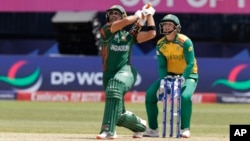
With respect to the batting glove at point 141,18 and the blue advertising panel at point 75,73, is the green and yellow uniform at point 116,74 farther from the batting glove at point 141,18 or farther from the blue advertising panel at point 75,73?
the blue advertising panel at point 75,73

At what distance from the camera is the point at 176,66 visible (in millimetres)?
12359

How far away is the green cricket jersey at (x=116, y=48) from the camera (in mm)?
11461

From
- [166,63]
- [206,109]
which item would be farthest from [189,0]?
[166,63]

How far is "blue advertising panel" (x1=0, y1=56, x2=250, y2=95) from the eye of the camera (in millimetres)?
24906

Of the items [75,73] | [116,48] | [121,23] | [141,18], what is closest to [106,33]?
[116,48]

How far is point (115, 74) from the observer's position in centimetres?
1147

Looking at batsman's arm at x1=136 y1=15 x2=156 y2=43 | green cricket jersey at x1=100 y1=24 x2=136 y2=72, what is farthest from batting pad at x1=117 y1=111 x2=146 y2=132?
batsman's arm at x1=136 y1=15 x2=156 y2=43

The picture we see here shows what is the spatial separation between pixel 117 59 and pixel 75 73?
13.9 m

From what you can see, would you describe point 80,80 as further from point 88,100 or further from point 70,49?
point 70,49

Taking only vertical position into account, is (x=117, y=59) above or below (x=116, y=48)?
below

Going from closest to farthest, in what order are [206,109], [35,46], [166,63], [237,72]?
1. [166,63]
2. [206,109]
3. [237,72]
4. [35,46]

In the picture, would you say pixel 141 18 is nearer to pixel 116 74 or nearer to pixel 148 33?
pixel 148 33

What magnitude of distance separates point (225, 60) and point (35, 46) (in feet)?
23.2

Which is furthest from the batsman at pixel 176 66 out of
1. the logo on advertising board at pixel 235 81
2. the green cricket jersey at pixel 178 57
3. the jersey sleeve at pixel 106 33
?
the logo on advertising board at pixel 235 81
